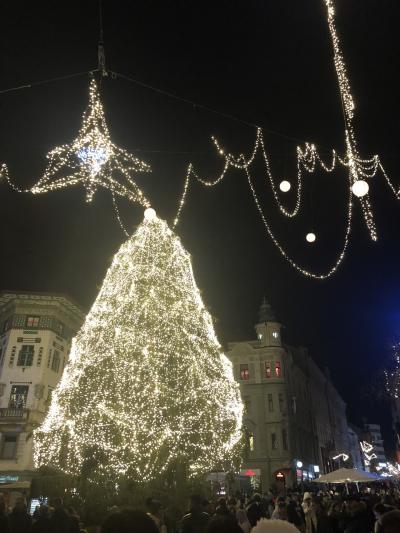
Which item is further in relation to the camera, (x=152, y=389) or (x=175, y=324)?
(x=175, y=324)

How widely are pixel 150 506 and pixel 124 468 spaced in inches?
241

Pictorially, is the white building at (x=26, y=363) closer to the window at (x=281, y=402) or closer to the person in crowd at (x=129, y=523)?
the window at (x=281, y=402)

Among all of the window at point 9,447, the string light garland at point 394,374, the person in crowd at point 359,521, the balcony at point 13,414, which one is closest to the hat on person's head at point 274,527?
the person in crowd at point 359,521

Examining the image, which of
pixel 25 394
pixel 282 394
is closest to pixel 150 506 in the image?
pixel 25 394

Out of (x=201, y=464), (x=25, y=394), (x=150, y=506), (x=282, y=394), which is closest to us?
(x=150, y=506)

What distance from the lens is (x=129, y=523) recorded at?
2.28m

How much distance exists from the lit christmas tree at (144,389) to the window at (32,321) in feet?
70.6

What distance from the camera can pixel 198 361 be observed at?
16953 mm

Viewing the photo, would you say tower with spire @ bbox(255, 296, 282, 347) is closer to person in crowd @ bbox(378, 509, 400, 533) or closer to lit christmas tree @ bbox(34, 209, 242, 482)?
lit christmas tree @ bbox(34, 209, 242, 482)

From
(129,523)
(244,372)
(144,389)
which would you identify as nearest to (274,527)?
(129,523)

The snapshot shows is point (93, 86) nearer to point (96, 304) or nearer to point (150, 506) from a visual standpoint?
point (96, 304)

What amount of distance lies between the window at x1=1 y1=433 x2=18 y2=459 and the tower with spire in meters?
27.1

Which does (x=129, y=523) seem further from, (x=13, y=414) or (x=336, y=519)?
(x=13, y=414)

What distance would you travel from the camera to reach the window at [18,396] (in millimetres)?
34000
